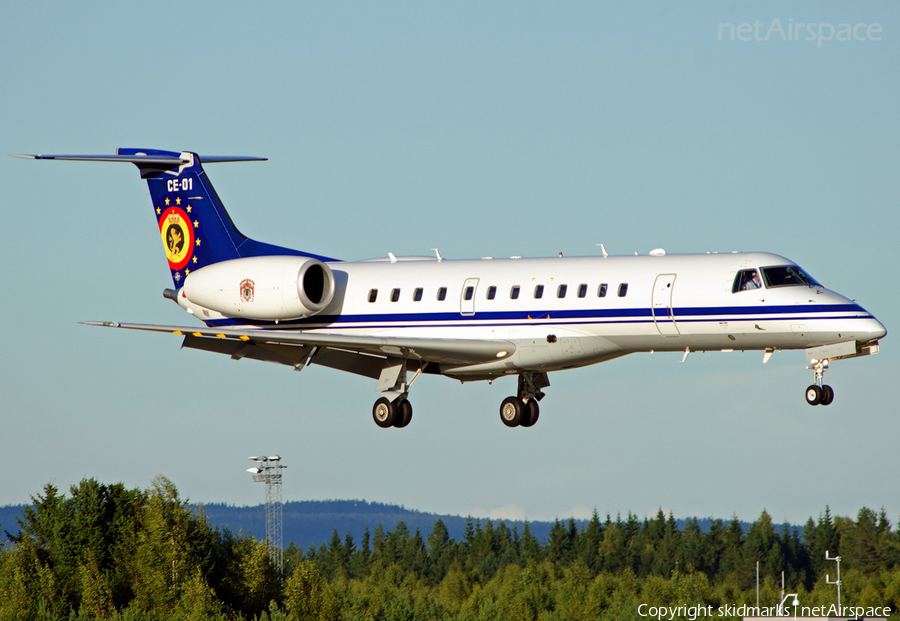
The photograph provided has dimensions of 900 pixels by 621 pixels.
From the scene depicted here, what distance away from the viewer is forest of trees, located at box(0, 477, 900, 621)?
7331 cm

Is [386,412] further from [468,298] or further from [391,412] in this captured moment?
[468,298]

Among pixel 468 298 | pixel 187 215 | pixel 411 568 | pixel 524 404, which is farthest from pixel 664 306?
pixel 411 568

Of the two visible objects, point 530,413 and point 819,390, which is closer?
point 819,390

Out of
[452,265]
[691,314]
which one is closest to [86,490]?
[452,265]

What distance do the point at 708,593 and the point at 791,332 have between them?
348 ft

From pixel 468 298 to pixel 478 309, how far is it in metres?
0.42

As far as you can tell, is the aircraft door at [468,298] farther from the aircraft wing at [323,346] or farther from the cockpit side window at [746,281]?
the cockpit side window at [746,281]

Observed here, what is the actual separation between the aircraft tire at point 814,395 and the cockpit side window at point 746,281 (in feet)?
8.30

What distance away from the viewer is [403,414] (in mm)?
32438

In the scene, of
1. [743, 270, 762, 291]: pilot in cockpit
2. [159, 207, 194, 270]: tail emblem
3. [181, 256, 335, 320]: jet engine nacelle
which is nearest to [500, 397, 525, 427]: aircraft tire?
[181, 256, 335, 320]: jet engine nacelle

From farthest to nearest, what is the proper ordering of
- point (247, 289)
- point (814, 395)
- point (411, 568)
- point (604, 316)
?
point (411, 568)
point (247, 289)
point (604, 316)
point (814, 395)

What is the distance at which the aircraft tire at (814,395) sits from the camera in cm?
2788

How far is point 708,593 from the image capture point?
128m

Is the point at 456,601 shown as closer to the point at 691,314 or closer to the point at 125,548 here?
the point at 125,548
